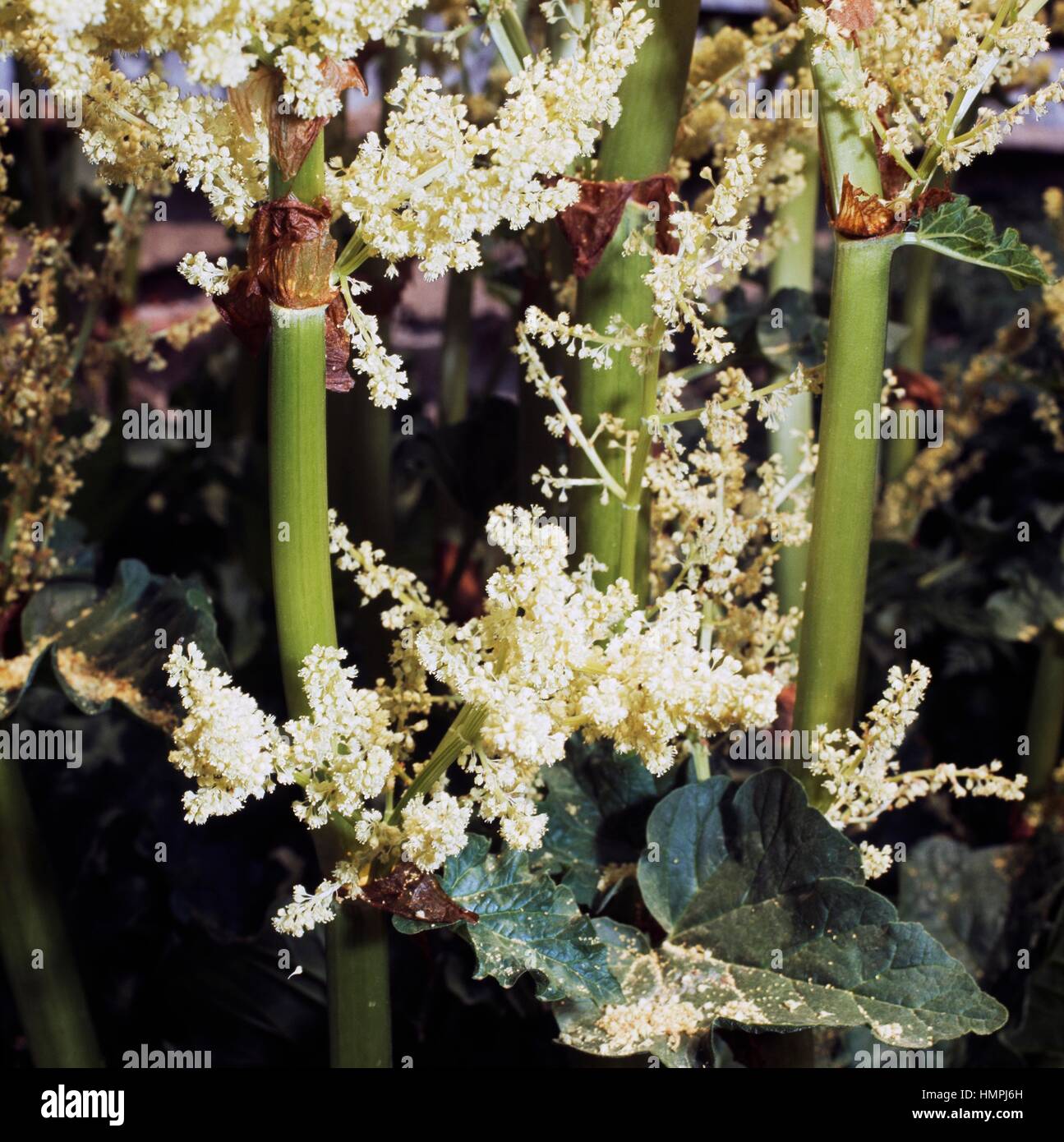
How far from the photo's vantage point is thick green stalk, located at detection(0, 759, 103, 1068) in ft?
3.04

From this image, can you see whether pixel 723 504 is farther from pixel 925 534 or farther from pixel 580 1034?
pixel 925 534

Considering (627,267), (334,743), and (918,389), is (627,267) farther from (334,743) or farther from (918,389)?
(918,389)

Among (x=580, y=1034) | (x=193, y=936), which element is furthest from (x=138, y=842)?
(x=580, y=1034)

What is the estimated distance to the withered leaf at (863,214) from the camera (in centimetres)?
65

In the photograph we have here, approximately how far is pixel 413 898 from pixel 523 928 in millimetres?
62

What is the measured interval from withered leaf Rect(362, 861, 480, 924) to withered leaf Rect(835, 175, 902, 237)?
0.39 m

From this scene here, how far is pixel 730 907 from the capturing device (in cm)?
74

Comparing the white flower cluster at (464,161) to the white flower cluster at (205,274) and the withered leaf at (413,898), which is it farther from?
the withered leaf at (413,898)

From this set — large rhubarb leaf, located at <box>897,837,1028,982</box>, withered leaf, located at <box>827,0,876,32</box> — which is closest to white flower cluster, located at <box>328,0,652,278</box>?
withered leaf, located at <box>827,0,876,32</box>

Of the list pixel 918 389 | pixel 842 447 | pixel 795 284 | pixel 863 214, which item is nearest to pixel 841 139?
pixel 863 214

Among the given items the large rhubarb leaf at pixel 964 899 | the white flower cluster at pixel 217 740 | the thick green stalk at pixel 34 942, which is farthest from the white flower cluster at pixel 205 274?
the large rhubarb leaf at pixel 964 899

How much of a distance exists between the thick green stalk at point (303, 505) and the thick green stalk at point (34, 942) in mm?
333

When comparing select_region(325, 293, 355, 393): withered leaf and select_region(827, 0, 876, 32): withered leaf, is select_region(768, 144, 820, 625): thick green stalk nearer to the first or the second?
select_region(827, 0, 876, 32): withered leaf

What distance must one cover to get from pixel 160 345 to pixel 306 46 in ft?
6.57
